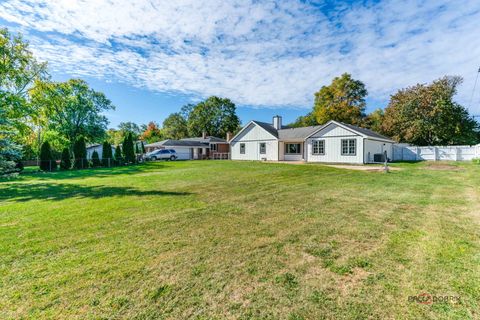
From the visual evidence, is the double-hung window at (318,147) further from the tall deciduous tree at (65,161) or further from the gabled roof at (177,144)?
the tall deciduous tree at (65,161)

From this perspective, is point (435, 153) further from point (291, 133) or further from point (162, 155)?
point (162, 155)

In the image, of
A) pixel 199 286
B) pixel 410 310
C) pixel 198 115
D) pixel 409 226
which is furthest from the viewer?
pixel 198 115

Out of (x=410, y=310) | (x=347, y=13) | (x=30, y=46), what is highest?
(x=30, y=46)

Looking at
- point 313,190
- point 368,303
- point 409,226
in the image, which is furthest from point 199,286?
point 313,190

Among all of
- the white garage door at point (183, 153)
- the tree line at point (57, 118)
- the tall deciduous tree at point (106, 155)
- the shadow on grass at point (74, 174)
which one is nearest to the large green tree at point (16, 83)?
the tree line at point (57, 118)

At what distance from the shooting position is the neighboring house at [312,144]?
20156mm

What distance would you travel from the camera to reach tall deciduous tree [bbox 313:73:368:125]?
35.9 m

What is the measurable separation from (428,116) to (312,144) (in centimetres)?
1583

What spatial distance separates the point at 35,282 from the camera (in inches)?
105

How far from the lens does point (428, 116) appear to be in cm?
2672

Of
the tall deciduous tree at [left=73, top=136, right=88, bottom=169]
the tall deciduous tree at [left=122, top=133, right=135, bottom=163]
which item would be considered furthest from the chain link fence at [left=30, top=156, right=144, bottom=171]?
the tall deciduous tree at [left=122, top=133, right=135, bottom=163]

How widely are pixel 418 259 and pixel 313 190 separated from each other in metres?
5.01

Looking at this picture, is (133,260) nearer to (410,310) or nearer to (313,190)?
(410,310)

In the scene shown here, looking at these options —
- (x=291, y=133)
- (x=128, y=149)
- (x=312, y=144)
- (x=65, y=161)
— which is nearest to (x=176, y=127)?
(x=128, y=149)
